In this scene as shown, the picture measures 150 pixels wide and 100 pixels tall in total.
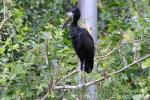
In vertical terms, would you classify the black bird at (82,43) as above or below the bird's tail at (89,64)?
above

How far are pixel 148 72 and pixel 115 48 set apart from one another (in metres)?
0.43

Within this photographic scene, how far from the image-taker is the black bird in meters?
3.52

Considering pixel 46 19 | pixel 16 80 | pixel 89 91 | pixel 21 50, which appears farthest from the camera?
pixel 46 19

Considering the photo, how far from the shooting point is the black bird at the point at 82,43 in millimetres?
3516

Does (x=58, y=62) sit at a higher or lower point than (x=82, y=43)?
lower

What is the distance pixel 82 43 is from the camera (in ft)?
11.8

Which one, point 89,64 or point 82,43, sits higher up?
point 82,43

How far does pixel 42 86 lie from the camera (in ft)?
11.3

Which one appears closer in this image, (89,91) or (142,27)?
(89,91)

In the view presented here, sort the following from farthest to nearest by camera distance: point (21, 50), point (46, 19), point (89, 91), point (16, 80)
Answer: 1. point (46, 19)
2. point (21, 50)
3. point (16, 80)
4. point (89, 91)

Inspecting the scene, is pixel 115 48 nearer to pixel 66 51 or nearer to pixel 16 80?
pixel 66 51

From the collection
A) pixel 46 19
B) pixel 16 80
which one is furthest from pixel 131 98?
pixel 46 19

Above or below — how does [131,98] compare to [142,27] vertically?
below

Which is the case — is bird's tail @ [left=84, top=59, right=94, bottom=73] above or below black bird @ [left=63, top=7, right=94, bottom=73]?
below
